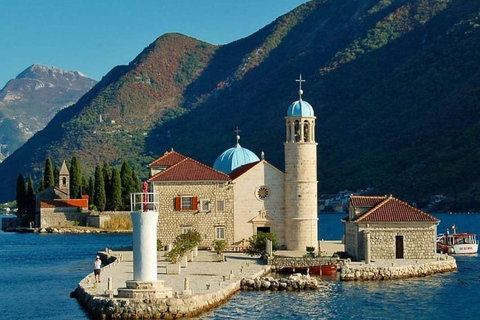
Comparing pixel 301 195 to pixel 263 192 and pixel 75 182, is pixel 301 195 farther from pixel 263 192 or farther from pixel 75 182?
pixel 75 182

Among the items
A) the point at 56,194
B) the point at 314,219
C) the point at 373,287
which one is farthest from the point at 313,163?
the point at 56,194

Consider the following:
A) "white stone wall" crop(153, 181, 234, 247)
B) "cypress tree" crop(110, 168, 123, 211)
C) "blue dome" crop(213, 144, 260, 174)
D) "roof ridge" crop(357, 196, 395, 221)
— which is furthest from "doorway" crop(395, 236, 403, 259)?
"cypress tree" crop(110, 168, 123, 211)

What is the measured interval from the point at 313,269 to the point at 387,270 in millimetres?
4397

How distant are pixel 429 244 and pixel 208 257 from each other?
13.2 m

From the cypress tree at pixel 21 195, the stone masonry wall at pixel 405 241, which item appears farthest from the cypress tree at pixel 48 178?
the stone masonry wall at pixel 405 241

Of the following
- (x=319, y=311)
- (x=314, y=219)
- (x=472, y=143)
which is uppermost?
(x=472, y=143)

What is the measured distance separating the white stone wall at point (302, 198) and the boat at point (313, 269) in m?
8.68

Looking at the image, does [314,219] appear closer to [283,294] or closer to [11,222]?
[283,294]

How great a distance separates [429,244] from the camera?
2217 inches

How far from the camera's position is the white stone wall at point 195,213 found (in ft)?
209

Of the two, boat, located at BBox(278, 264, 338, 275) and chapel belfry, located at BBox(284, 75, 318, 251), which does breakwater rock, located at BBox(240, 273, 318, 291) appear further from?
chapel belfry, located at BBox(284, 75, 318, 251)

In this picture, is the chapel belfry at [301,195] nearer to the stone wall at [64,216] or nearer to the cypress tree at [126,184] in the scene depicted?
the stone wall at [64,216]

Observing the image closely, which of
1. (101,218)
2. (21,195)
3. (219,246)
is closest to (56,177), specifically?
(21,195)

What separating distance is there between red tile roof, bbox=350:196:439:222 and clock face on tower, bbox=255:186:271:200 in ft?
30.0
